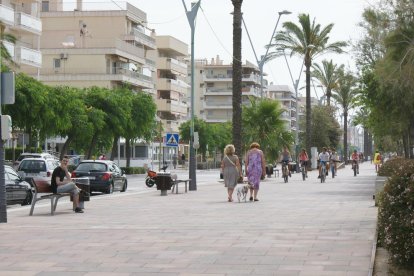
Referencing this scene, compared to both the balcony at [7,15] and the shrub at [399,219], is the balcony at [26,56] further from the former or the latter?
the shrub at [399,219]

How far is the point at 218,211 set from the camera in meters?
18.9

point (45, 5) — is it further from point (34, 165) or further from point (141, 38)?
point (34, 165)

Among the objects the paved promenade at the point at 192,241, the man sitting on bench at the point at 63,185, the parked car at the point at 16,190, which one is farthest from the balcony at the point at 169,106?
the man sitting on bench at the point at 63,185

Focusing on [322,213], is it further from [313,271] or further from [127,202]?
[313,271]

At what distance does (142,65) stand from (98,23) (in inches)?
303

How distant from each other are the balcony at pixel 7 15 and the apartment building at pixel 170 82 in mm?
46697

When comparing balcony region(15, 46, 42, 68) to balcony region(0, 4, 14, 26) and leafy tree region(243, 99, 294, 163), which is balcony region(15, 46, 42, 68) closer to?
balcony region(0, 4, 14, 26)

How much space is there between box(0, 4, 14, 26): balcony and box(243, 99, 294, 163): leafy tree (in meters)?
17.8

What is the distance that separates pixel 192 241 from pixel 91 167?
65.5 feet

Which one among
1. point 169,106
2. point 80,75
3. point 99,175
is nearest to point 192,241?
point 99,175

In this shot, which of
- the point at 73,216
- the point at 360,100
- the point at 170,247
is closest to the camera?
the point at 170,247

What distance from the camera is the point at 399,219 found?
28.1 ft

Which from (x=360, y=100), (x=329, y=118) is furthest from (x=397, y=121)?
(x=329, y=118)

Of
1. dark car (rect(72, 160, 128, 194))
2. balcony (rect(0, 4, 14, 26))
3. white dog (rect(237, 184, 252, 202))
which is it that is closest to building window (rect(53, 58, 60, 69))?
Answer: balcony (rect(0, 4, 14, 26))
